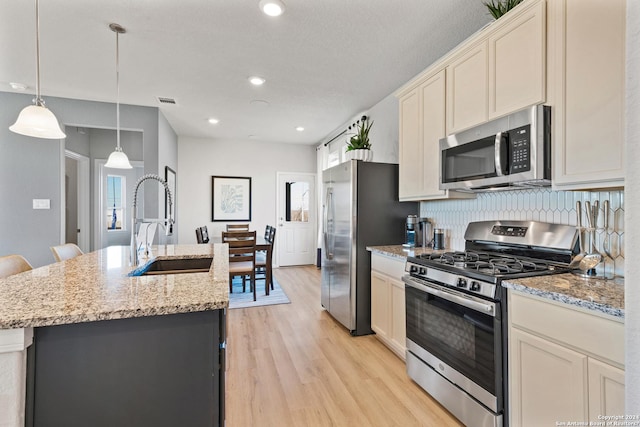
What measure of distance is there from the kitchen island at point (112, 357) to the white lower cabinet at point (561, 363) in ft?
4.33

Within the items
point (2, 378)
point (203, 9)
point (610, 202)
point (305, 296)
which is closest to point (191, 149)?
point (305, 296)

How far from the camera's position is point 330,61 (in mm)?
2855

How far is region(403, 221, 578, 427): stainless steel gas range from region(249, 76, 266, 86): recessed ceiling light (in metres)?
2.46

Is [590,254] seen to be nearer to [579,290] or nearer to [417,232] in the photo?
[579,290]

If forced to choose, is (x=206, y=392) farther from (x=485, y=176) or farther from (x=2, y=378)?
(x=485, y=176)

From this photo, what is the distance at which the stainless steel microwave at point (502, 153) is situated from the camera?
1577 mm

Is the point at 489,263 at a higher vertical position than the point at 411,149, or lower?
lower

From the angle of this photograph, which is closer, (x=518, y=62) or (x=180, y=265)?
(x=518, y=62)

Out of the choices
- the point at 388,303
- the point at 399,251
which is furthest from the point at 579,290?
the point at 388,303

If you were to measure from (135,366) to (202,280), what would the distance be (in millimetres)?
415

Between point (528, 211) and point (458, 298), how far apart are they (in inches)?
32.2

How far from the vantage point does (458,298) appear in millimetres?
1674

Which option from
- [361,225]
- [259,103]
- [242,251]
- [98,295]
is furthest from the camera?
[259,103]

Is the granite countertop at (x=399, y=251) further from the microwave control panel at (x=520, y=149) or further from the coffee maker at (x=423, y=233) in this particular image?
the microwave control panel at (x=520, y=149)
